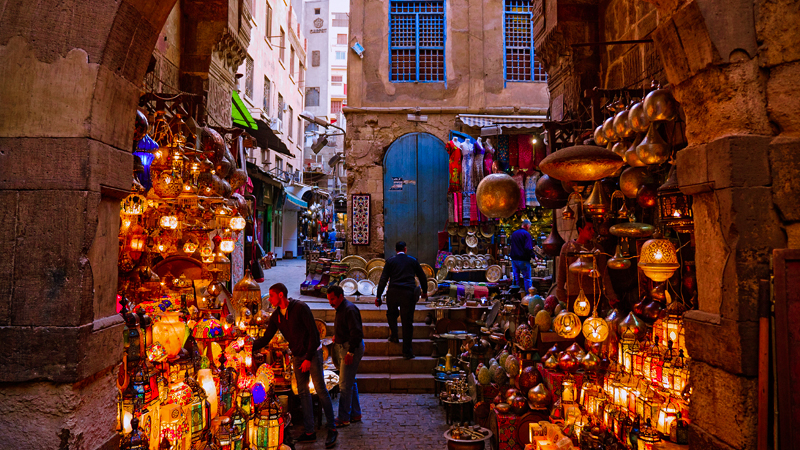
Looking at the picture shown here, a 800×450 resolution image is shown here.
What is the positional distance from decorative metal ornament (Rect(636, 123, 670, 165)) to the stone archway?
132 inches

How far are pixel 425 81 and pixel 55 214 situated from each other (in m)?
11.5

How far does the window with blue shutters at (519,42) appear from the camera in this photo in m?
13.1

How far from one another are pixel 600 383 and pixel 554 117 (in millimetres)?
4053

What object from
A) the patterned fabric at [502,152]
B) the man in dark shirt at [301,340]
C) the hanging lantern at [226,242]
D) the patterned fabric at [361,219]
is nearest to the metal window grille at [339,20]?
the patterned fabric at [361,219]

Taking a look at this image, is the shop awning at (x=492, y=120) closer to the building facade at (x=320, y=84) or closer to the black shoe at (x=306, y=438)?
the black shoe at (x=306, y=438)

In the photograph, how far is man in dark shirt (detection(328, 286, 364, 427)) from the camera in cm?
589

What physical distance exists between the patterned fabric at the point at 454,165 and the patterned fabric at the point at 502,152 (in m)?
1.00

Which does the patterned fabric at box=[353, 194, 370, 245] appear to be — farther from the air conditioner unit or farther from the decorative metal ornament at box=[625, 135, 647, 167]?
the air conditioner unit

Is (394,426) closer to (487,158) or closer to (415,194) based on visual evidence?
(487,158)

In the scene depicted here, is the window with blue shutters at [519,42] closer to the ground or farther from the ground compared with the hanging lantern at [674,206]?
farther from the ground

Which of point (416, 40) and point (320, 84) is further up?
point (320, 84)

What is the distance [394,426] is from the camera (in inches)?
234

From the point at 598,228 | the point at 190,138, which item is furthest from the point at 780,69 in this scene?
the point at 190,138

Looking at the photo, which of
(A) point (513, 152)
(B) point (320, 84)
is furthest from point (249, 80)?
(B) point (320, 84)
